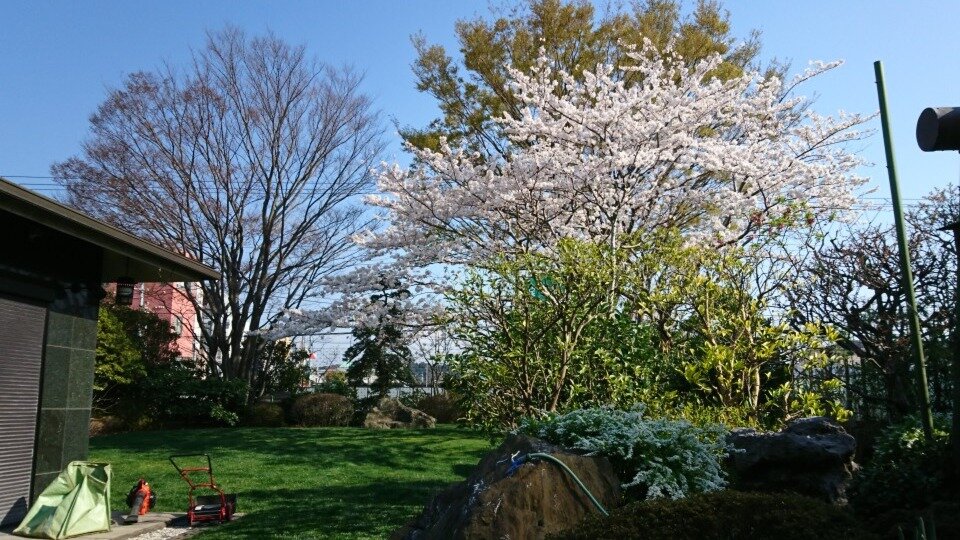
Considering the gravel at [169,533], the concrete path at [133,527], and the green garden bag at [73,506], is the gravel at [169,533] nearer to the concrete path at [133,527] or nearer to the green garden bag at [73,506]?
the concrete path at [133,527]

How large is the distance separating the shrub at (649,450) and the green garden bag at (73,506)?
191 inches

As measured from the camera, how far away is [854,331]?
24.6 feet

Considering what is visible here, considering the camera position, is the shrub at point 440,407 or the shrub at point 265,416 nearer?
the shrub at point 265,416

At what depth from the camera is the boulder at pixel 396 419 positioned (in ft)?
56.8

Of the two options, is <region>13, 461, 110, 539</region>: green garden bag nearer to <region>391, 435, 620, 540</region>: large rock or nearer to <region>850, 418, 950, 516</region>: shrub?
<region>391, 435, 620, 540</region>: large rock

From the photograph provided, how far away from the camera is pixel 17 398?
24.8 feet

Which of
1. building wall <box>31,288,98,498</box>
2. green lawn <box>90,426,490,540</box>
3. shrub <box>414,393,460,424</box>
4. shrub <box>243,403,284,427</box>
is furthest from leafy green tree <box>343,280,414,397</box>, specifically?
building wall <box>31,288,98,498</box>

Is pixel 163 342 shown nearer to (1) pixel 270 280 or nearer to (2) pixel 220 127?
(1) pixel 270 280

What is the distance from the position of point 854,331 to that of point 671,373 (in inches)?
72.5

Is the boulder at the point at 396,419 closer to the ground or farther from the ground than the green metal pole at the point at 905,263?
closer to the ground

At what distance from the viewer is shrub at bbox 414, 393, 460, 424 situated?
1900 centimetres

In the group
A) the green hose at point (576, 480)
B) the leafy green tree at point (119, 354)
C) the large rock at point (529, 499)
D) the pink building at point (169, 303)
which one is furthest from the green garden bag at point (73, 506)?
the pink building at point (169, 303)

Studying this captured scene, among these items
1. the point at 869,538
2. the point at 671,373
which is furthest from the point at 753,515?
the point at 671,373

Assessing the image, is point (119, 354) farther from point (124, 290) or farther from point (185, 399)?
point (124, 290)
